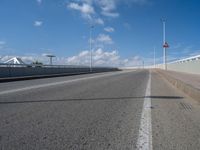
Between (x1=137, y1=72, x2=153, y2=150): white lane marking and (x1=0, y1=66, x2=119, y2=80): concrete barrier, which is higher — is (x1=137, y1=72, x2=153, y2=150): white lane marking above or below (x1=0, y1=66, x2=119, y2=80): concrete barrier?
below

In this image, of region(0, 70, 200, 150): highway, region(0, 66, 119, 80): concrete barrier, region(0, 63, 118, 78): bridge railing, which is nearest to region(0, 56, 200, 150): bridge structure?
region(0, 70, 200, 150): highway

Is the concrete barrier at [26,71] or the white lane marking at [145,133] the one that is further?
the concrete barrier at [26,71]

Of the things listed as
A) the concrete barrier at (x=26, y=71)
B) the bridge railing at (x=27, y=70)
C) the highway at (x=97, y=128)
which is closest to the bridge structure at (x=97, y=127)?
the highway at (x=97, y=128)

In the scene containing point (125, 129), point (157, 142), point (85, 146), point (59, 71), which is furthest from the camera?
point (59, 71)

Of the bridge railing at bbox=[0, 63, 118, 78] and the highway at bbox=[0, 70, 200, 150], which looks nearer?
the highway at bbox=[0, 70, 200, 150]

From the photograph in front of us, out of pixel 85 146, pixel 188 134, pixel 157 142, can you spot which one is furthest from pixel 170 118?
pixel 85 146

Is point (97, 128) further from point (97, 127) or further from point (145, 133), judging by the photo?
point (145, 133)

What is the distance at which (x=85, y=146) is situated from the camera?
3.57 meters

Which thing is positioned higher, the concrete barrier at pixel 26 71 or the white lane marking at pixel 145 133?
the concrete barrier at pixel 26 71

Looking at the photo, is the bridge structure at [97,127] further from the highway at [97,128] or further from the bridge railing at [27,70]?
the bridge railing at [27,70]

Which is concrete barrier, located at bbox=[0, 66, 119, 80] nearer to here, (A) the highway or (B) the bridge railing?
(B) the bridge railing

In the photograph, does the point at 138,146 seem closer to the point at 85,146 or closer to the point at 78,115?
the point at 85,146

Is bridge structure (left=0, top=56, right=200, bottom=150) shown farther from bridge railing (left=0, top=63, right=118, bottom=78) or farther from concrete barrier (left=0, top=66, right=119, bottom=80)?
bridge railing (left=0, top=63, right=118, bottom=78)

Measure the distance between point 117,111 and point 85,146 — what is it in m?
2.85
